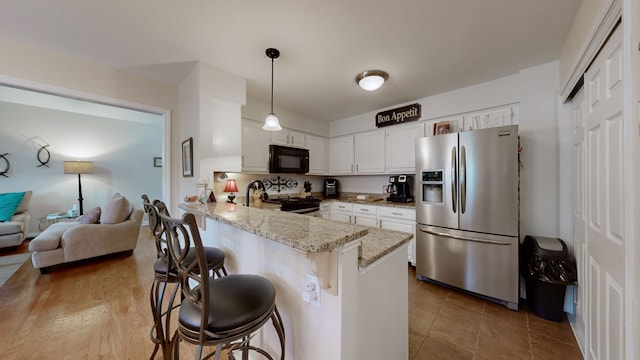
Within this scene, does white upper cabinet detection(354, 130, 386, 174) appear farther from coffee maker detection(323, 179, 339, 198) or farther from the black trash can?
the black trash can

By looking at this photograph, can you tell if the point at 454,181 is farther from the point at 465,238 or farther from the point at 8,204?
the point at 8,204

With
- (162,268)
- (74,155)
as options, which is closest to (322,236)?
(162,268)

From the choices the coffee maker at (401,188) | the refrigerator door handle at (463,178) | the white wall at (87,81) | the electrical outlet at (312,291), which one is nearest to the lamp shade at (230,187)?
the white wall at (87,81)

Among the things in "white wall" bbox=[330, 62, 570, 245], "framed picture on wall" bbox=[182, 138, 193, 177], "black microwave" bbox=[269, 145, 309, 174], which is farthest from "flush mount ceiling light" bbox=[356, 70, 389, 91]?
"framed picture on wall" bbox=[182, 138, 193, 177]

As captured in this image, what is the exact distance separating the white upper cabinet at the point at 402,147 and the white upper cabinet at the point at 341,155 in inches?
31.0

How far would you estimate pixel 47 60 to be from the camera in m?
2.06

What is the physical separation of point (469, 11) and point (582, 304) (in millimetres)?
2322

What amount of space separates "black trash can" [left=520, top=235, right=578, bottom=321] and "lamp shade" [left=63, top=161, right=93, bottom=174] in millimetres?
7485

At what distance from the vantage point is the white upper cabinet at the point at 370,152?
12.0 ft

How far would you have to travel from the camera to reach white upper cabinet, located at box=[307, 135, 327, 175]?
410 centimetres

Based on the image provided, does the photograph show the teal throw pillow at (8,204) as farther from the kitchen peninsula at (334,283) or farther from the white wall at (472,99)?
the white wall at (472,99)

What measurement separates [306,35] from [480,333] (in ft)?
9.51

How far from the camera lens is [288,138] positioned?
12.3ft

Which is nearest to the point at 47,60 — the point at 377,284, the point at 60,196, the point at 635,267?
the point at 377,284
